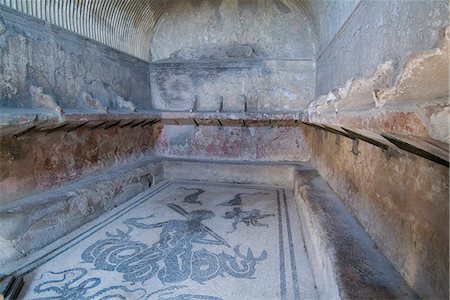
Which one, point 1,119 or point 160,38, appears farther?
point 160,38

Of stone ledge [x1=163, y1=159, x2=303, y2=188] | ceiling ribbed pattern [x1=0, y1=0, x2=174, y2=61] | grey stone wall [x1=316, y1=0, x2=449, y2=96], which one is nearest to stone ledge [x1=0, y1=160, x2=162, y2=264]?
stone ledge [x1=163, y1=159, x2=303, y2=188]

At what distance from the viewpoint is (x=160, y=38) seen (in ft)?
19.7

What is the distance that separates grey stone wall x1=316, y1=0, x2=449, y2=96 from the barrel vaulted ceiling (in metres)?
0.28

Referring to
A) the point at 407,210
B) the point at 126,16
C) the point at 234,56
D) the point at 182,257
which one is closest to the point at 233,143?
the point at 234,56

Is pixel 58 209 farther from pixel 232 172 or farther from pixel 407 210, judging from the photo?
pixel 407 210

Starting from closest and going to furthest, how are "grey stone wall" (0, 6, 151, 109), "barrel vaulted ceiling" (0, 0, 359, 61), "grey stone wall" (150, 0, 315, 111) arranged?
"grey stone wall" (0, 6, 151, 109) < "barrel vaulted ceiling" (0, 0, 359, 61) < "grey stone wall" (150, 0, 315, 111)

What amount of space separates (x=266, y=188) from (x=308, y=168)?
846mm

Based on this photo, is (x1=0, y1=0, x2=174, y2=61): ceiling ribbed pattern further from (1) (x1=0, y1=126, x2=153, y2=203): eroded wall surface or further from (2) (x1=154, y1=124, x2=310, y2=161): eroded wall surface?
(2) (x1=154, y1=124, x2=310, y2=161): eroded wall surface

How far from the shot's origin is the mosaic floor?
221 centimetres

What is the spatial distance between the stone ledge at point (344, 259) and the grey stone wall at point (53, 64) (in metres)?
3.33

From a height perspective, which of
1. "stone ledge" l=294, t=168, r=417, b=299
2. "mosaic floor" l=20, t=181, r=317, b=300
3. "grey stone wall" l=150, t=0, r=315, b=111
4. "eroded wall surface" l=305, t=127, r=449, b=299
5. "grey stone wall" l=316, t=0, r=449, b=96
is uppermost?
"grey stone wall" l=150, t=0, r=315, b=111

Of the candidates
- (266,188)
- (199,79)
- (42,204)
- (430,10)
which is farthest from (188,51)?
(430,10)

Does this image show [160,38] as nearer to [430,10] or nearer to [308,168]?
[308,168]

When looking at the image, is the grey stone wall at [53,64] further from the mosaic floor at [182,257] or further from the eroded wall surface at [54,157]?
the mosaic floor at [182,257]
